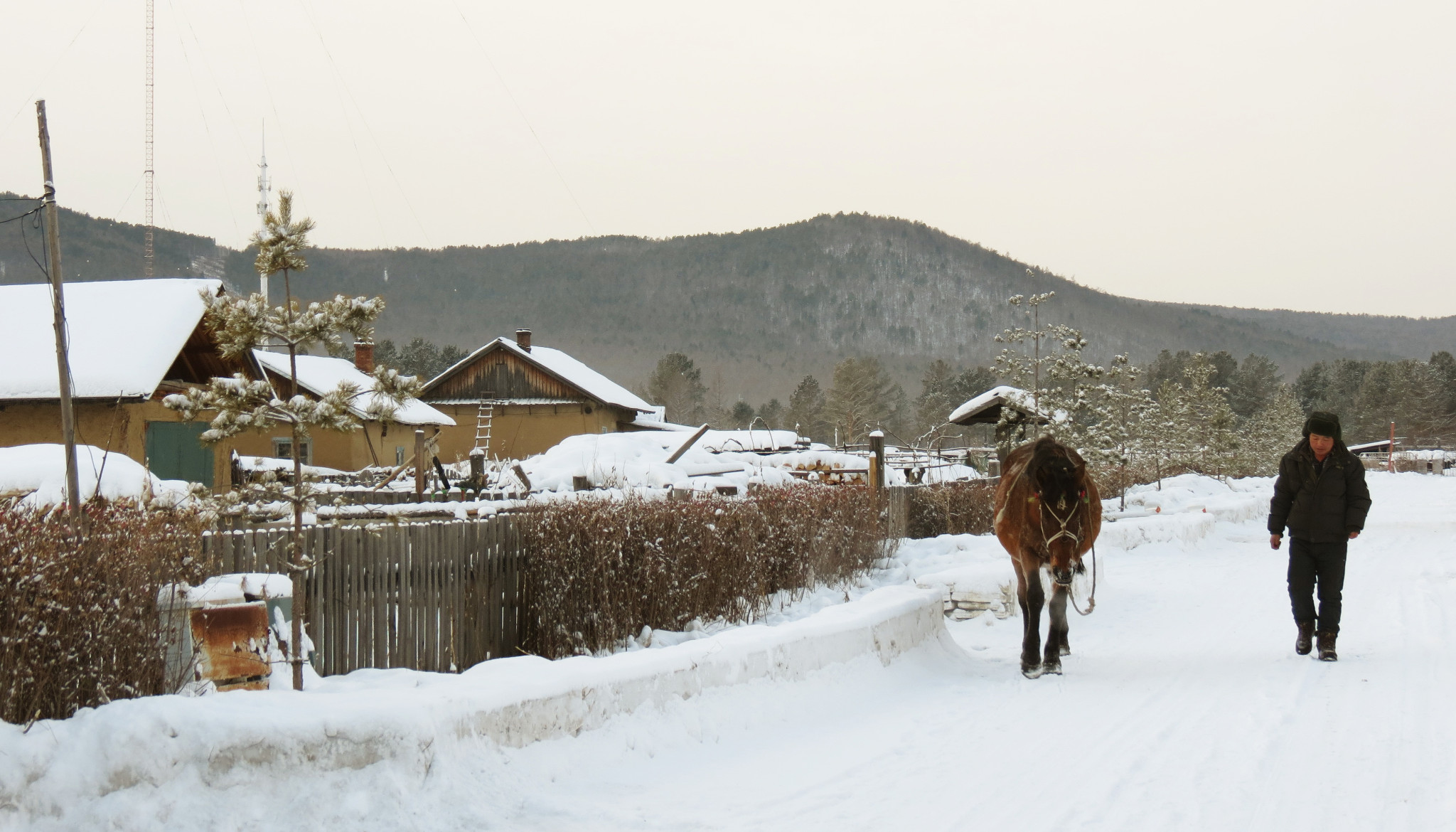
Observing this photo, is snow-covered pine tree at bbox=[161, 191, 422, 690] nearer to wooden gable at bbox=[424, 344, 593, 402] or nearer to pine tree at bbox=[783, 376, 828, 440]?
wooden gable at bbox=[424, 344, 593, 402]

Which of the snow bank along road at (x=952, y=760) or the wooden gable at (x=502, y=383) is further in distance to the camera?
the wooden gable at (x=502, y=383)

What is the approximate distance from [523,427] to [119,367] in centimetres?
2799

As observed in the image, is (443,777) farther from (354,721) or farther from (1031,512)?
(1031,512)

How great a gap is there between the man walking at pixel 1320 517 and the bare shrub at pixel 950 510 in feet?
32.1

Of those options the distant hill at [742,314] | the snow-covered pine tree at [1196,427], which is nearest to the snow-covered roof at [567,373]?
the snow-covered pine tree at [1196,427]

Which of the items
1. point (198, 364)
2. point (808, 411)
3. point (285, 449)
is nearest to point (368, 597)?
point (198, 364)

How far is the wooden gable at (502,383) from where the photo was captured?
4856 centimetres

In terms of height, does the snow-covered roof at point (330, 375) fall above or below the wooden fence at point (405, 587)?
above

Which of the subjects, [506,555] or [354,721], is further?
[506,555]

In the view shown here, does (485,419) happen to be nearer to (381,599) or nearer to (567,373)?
(567,373)

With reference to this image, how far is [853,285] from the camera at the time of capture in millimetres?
199500

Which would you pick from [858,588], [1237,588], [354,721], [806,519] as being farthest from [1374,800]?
[1237,588]

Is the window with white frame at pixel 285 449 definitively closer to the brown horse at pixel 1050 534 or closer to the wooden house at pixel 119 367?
the wooden house at pixel 119 367

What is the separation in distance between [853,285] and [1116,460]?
180427mm
